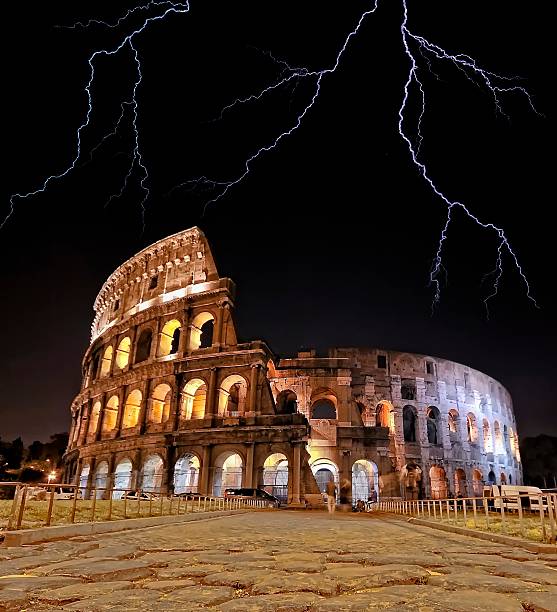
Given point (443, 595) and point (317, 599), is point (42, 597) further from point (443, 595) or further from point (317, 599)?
point (443, 595)

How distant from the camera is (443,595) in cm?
294

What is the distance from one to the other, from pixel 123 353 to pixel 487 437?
30253 mm

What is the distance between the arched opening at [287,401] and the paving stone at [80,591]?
30340mm

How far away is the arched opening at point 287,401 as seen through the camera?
33.7 meters

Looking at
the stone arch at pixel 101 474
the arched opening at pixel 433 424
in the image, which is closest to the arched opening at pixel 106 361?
the stone arch at pixel 101 474

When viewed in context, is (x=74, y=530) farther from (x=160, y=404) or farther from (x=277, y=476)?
(x=277, y=476)

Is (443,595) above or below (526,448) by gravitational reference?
below

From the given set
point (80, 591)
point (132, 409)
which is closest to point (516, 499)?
point (80, 591)

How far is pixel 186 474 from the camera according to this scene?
100 ft

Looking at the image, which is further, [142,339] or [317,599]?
[142,339]

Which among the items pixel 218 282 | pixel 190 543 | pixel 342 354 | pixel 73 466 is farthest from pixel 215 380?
pixel 190 543

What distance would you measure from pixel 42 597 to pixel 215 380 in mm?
26090

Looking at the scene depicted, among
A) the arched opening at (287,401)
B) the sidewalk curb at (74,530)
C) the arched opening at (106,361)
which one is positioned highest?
the arched opening at (106,361)

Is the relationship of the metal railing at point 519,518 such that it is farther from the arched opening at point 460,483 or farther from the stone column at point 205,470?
the arched opening at point 460,483
